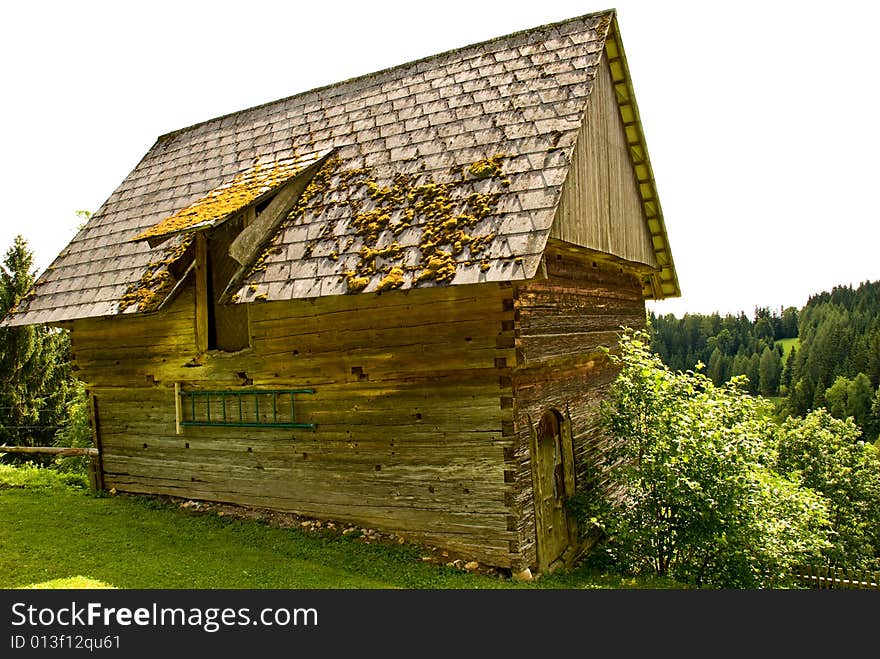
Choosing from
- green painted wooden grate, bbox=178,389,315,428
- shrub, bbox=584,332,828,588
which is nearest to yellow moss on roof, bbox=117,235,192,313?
green painted wooden grate, bbox=178,389,315,428

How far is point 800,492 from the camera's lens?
12078 millimetres

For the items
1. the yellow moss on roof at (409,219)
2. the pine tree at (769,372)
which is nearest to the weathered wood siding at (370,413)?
the yellow moss on roof at (409,219)

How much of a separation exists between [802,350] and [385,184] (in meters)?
72.3

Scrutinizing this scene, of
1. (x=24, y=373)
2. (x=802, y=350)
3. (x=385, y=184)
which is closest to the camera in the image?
(x=385, y=184)

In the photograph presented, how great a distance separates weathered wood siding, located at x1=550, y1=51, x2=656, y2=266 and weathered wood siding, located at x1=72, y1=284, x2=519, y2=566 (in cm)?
209

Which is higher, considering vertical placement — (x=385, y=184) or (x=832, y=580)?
(x=385, y=184)

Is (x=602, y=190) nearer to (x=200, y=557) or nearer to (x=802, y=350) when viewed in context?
(x=200, y=557)

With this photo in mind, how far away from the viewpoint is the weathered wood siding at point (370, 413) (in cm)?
817

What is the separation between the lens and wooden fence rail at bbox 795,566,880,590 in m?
13.3

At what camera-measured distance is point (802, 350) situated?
6925cm

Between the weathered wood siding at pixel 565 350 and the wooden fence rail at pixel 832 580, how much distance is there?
6.58 metres

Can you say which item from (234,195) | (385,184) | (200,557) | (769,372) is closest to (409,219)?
(385,184)

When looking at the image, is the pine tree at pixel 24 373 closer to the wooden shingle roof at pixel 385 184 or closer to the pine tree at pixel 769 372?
the wooden shingle roof at pixel 385 184

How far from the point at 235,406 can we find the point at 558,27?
26.6 feet
